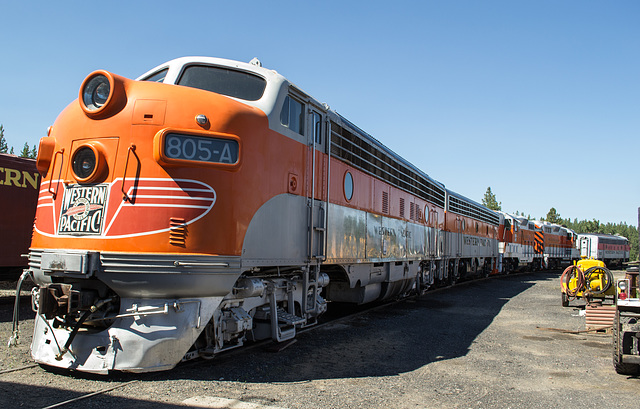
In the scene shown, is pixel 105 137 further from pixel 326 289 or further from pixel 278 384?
pixel 326 289

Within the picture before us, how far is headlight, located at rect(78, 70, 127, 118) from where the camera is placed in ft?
17.4

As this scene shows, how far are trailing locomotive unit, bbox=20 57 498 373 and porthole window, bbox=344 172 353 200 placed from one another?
1717mm

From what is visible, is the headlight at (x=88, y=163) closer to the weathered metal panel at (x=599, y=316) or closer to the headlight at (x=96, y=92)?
the headlight at (x=96, y=92)

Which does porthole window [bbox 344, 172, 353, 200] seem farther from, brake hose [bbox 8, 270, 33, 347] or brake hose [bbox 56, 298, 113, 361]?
brake hose [bbox 8, 270, 33, 347]

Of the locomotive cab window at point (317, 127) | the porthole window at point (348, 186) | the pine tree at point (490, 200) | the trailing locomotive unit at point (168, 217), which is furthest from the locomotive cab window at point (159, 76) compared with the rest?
the pine tree at point (490, 200)

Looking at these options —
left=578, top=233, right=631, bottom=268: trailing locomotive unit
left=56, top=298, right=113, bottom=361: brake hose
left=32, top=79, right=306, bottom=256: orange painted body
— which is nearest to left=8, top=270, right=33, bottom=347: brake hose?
left=32, top=79, right=306, bottom=256: orange painted body

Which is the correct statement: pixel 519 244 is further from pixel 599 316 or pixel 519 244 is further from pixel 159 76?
pixel 159 76

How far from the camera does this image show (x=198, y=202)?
5.16m

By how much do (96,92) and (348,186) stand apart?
14.5 feet

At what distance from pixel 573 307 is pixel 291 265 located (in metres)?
10.4

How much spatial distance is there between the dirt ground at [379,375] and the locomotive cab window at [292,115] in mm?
3063

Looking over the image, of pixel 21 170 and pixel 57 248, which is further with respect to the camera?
pixel 21 170

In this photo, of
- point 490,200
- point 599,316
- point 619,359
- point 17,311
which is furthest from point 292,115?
point 490,200

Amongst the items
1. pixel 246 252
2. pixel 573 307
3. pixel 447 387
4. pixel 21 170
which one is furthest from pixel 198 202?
pixel 573 307
